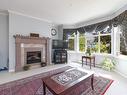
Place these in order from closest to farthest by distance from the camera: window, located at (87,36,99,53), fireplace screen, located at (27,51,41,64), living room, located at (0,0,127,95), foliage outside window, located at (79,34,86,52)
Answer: living room, located at (0,0,127,95) < fireplace screen, located at (27,51,41,64) < window, located at (87,36,99,53) < foliage outside window, located at (79,34,86,52)

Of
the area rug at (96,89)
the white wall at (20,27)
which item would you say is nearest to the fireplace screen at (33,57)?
the white wall at (20,27)

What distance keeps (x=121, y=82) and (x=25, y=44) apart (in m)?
4.00

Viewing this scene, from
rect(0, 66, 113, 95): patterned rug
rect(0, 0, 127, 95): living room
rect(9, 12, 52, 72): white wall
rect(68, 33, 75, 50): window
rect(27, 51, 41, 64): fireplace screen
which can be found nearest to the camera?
rect(0, 66, 113, 95): patterned rug

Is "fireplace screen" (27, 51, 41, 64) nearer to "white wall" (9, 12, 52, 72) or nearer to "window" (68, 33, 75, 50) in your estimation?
"white wall" (9, 12, 52, 72)

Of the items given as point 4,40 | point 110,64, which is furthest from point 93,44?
point 4,40

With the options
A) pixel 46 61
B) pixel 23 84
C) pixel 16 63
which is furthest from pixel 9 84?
pixel 46 61

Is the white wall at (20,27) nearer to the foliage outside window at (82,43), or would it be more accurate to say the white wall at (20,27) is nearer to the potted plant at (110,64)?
the foliage outside window at (82,43)

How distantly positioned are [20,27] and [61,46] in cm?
250

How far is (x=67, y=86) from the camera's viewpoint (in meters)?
1.71

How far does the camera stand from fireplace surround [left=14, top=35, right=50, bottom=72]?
4145 millimetres

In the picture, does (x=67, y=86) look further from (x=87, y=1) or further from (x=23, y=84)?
(x=87, y=1)

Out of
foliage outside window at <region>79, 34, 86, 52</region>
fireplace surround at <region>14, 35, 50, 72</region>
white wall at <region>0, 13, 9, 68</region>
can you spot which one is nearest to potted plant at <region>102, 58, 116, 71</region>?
foliage outside window at <region>79, 34, 86, 52</region>

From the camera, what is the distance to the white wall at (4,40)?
13.9ft

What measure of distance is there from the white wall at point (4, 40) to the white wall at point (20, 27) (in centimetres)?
51
